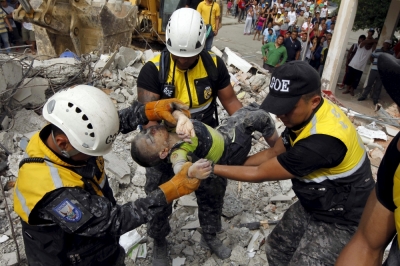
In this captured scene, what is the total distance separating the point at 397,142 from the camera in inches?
64.2

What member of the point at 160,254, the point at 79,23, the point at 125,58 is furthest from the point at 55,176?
the point at 79,23

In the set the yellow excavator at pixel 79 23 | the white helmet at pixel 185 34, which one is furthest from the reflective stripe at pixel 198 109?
the yellow excavator at pixel 79 23

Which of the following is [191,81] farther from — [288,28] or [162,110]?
[288,28]

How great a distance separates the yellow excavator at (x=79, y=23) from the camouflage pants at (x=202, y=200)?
658 centimetres

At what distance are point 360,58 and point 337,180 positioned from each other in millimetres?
10551

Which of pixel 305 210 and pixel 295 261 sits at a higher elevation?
pixel 305 210

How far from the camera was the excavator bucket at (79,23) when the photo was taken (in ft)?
27.6

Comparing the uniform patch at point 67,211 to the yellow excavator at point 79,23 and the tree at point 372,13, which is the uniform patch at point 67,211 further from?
the tree at point 372,13

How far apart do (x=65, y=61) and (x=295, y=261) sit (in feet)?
22.7

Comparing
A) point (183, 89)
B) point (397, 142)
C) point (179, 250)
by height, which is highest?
point (397, 142)

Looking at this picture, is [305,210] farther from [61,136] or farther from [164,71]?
[61,136]

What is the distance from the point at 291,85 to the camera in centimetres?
238

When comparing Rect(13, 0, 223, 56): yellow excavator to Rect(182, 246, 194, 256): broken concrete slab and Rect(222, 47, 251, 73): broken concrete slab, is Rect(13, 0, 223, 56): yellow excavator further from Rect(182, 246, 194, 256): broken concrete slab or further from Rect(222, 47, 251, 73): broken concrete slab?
Rect(182, 246, 194, 256): broken concrete slab

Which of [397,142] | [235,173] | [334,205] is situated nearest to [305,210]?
[334,205]
